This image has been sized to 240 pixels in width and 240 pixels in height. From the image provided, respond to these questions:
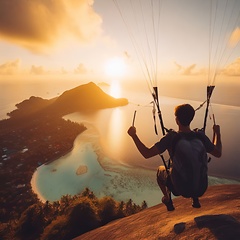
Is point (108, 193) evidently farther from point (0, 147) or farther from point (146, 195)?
point (0, 147)

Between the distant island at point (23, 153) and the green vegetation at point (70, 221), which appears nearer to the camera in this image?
the green vegetation at point (70, 221)

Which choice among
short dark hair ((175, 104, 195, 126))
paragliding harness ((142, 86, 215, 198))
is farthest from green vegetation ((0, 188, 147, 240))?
short dark hair ((175, 104, 195, 126))

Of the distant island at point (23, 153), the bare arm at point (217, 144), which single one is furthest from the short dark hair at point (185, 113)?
the distant island at point (23, 153)

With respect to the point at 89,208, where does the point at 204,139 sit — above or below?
above

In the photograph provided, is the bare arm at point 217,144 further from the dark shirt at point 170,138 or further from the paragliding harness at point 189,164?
the dark shirt at point 170,138

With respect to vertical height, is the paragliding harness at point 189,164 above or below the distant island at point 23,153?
above

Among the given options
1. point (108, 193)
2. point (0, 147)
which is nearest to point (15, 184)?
point (108, 193)

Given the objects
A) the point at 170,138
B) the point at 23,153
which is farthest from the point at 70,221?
the point at 23,153
